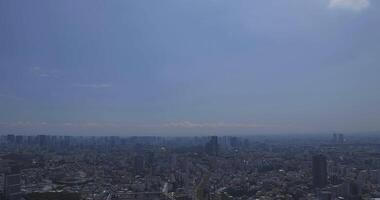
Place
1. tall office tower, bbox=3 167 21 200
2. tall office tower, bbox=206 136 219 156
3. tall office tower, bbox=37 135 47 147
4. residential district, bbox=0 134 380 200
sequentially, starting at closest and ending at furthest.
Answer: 1. tall office tower, bbox=3 167 21 200
2. residential district, bbox=0 134 380 200
3. tall office tower, bbox=206 136 219 156
4. tall office tower, bbox=37 135 47 147

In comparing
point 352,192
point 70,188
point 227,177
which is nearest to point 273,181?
point 227,177

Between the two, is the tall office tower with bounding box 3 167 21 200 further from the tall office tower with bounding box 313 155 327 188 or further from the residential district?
the tall office tower with bounding box 313 155 327 188

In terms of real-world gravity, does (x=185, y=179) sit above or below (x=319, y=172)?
below

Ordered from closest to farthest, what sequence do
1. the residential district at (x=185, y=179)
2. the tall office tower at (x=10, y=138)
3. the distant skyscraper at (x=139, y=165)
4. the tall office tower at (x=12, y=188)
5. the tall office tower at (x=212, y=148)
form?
the tall office tower at (x=12, y=188)
the residential district at (x=185, y=179)
the distant skyscraper at (x=139, y=165)
the tall office tower at (x=212, y=148)
the tall office tower at (x=10, y=138)

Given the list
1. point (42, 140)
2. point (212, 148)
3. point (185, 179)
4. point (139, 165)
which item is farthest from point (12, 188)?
point (42, 140)

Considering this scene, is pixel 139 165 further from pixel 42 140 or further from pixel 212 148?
pixel 42 140

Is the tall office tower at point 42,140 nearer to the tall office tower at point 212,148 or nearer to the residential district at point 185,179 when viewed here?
the residential district at point 185,179

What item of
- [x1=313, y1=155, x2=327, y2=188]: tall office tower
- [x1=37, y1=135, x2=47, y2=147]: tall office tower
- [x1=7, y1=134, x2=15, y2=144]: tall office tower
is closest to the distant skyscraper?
[x1=313, y1=155, x2=327, y2=188]: tall office tower

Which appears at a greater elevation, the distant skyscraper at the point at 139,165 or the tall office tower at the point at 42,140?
the tall office tower at the point at 42,140

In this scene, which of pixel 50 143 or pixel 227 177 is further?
pixel 50 143

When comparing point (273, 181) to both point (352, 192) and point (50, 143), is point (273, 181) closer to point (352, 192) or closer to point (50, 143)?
point (352, 192)

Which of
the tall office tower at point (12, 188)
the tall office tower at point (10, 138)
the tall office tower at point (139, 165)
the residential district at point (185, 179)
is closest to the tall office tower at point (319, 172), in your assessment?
the residential district at point (185, 179)
